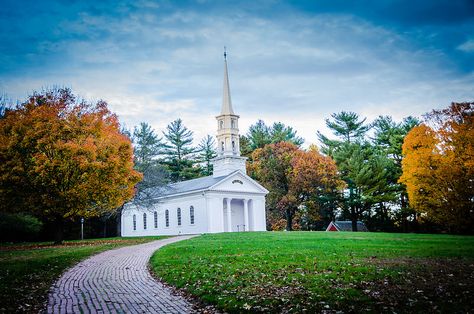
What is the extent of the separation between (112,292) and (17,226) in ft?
96.9

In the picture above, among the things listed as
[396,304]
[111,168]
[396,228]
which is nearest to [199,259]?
[396,304]

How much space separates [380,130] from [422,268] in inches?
1988

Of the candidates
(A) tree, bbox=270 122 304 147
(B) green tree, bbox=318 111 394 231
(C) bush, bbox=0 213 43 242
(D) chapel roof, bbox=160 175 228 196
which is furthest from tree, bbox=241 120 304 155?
(C) bush, bbox=0 213 43 242

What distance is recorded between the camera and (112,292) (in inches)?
437

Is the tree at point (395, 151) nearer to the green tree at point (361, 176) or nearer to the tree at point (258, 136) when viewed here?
the green tree at point (361, 176)

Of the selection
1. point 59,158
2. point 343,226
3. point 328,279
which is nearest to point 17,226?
point 59,158

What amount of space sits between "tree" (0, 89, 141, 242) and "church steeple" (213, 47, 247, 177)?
755 inches

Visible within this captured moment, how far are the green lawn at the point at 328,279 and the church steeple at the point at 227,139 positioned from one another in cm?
3003

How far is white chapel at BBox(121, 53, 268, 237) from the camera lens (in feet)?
145

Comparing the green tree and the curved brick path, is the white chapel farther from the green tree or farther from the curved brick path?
the curved brick path

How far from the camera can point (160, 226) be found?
49344mm

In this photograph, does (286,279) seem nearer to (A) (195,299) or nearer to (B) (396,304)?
(A) (195,299)

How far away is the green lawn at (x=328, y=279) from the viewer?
28.7ft

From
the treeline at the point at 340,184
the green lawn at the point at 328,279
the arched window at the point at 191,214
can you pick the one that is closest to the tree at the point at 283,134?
the treeline at the point at 340,184
